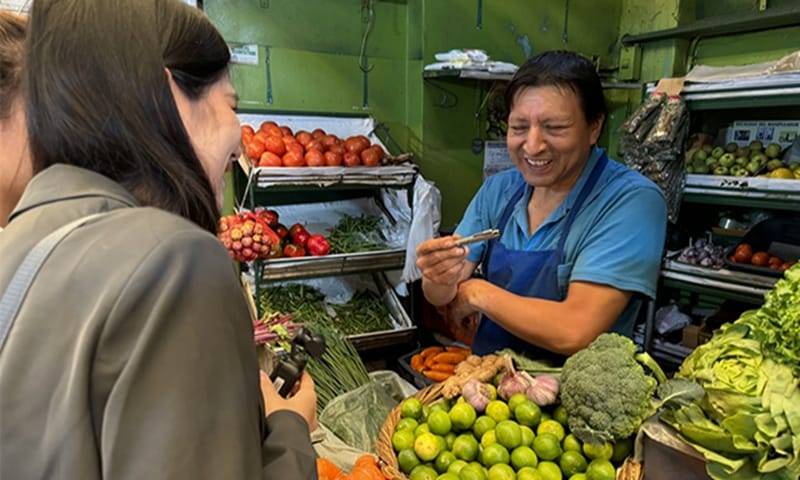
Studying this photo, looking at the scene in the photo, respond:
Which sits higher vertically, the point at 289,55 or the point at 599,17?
the point at 599,17

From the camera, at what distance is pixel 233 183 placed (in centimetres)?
312

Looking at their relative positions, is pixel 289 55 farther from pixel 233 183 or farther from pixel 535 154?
pixel 535 154

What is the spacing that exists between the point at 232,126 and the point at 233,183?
2553mm

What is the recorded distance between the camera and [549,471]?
1114mm

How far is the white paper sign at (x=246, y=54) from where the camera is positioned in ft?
10.1

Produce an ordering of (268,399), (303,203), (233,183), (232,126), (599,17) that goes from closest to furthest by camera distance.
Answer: (232,126)
(268,399)
(233,183)
(303,203)
(599,17)

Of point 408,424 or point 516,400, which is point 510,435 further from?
point 408,424

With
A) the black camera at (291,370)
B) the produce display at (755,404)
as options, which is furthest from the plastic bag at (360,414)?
the produce display at (755,404)

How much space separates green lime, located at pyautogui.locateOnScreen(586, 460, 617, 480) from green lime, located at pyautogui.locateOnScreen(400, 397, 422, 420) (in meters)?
0.44

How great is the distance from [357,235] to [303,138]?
0.68 metres

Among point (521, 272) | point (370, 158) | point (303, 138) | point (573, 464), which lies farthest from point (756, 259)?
point (303, 138)

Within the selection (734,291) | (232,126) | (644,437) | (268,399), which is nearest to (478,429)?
(644,437)

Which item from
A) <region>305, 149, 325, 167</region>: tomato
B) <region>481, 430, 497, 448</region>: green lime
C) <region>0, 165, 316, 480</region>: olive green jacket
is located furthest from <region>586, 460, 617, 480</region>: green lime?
<region>305, 149, 325, 167</region>: tomato

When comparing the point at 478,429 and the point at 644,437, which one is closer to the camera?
the point at 644,437
